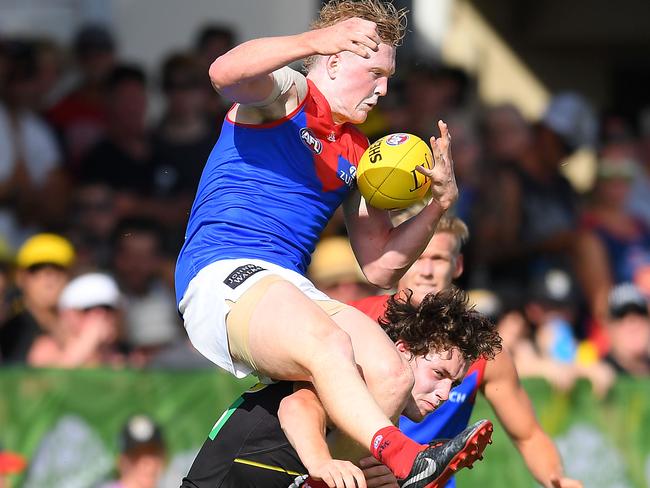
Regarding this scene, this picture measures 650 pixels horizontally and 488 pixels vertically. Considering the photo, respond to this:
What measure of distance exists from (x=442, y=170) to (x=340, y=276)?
12.2 ft

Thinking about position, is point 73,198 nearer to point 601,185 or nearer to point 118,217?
point 118,217

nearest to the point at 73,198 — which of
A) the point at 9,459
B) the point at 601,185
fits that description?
the point at 9,459

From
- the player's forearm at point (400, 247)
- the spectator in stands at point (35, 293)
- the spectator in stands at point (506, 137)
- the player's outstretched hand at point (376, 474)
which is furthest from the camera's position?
the spectator in stands at point (506, 137)

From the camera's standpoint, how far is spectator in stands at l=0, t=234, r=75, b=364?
9.38 metres

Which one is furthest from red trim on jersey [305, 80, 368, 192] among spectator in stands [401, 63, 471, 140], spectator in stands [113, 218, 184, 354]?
spectator in stands [401, 63, 471, 140]

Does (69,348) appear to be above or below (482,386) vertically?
below

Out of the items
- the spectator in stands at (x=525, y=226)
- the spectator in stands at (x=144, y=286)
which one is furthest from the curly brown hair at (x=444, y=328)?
the spectator in stands at (x=525, y=226)

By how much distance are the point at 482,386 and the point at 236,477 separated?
1.92 metres

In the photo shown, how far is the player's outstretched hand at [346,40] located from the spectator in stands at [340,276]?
410cm

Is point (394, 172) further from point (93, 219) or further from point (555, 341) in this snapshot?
point (93, 219)

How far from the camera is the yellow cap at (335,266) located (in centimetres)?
910

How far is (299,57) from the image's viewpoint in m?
4.98

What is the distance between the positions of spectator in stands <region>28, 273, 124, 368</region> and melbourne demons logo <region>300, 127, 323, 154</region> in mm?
4021

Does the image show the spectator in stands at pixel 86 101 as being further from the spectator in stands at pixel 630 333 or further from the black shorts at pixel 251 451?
the black shorts at pixel 251 451
